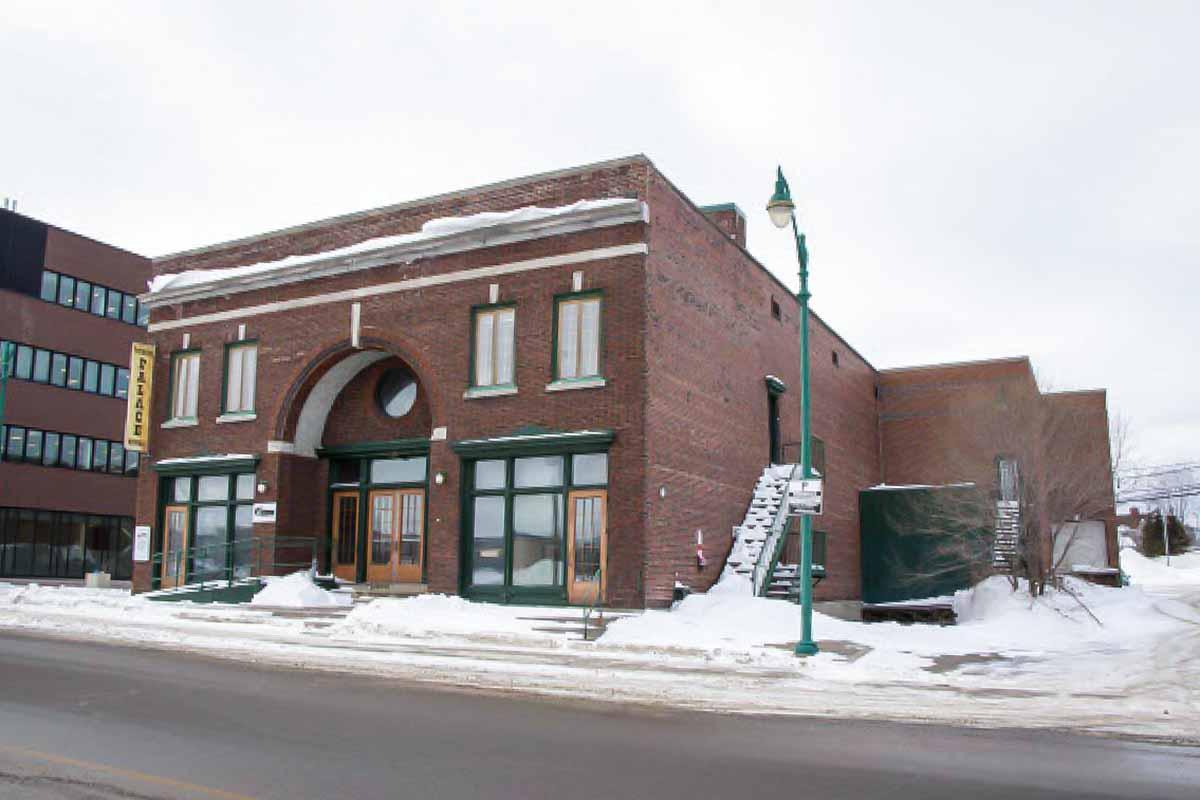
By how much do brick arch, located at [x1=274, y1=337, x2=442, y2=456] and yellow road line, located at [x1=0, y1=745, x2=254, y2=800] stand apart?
1671 centimetres

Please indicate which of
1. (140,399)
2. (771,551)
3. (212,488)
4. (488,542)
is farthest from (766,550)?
(140,399)

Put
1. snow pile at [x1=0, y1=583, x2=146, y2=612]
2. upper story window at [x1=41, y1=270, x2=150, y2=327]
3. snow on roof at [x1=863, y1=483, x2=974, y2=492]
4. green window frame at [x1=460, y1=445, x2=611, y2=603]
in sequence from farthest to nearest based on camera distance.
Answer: upper story window at [x1=41, y1=270, x2=150, y2=327], snow on roof at [x1=863, y1=483, x2=974, y2=492], snow pile at [x1=0, y1=583, x2=146, y2=612], green window frame at [x1=460, y1=445, x2=611, y2=603]

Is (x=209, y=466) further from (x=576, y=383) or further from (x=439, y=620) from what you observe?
(x=576, y=383)

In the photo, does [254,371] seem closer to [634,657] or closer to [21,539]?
[634,657]

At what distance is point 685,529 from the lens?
22.3 metres

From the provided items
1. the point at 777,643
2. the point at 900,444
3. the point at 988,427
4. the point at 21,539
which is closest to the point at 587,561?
the point at 777,643

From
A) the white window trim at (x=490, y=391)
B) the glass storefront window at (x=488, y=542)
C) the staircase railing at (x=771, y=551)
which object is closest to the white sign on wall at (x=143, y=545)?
the glass storefront window at (x=488, y=542)

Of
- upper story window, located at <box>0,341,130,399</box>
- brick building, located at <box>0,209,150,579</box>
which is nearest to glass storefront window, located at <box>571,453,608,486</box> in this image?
upper story window, located at <box>0,341,130,399</box>

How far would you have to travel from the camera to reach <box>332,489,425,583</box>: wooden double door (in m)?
25.1

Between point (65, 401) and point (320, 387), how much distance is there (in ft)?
88.2

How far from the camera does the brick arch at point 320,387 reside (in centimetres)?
2538

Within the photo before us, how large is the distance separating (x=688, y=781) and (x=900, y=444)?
3484cm

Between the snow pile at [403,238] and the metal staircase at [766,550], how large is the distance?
28.1 ft

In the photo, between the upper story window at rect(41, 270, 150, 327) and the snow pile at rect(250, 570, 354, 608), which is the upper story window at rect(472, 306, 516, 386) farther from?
the upper story window at rect(41, 270, 150, 327)
